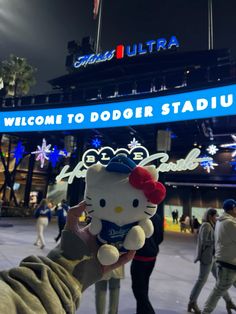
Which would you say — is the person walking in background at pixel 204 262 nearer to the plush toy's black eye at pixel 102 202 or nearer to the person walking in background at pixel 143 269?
the person walking in background at pixel 143 269

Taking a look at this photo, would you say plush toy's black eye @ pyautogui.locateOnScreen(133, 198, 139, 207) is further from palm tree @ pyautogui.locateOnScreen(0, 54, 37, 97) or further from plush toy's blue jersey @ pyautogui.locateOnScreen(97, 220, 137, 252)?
palm tree @ pyautogui.locateOnScreen(0, 54, 37, 97)

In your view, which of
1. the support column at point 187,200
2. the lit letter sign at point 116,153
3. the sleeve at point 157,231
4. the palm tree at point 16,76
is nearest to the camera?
the sleeve at point 157,231

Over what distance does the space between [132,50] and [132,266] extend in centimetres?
2706

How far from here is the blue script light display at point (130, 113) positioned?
958 centimetres

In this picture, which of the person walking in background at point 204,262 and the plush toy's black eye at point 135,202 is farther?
the person walking in background at point 204,262

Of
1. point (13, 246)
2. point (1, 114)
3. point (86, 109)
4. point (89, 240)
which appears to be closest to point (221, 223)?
point (89, 240)

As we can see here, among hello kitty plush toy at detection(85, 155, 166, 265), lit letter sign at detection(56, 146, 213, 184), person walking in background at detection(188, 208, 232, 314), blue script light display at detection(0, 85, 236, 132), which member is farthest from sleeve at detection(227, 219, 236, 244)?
blue script light display at detection(0, 85, 236, 132)

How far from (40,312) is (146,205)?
91 cm

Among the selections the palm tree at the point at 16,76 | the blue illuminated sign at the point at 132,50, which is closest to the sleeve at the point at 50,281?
the blue illuminated sign at the point at 132,50

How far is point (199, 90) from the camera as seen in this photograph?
10289mm

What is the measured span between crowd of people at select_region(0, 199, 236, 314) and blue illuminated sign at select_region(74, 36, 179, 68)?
24807mm

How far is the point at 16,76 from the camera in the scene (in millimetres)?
29234

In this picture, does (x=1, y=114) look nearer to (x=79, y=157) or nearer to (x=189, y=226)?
(x=79, y=157)

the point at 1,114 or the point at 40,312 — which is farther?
the point at 1,114
